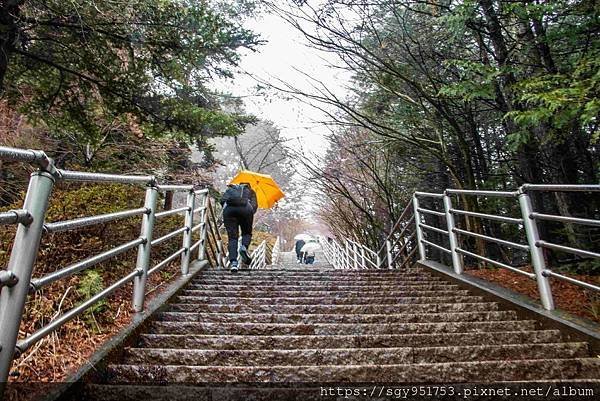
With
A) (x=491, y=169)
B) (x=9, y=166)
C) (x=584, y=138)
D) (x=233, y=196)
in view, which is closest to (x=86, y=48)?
(x=233, y=196)

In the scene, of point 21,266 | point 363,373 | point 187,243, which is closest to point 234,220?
point 187,243

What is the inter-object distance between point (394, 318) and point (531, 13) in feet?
14.2

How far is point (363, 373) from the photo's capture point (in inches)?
78.1

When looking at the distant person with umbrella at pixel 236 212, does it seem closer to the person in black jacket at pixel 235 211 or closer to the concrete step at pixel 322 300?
the person in black jacket at pixel 235 211

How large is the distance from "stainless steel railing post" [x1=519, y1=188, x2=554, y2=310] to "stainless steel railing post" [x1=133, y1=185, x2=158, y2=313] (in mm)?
3309

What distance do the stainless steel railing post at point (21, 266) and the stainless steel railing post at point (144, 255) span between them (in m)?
1.29

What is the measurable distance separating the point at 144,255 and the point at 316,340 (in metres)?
1.53

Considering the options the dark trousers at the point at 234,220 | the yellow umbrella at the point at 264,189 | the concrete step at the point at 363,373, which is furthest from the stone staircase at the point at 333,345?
the yellow umbrella at the point at 264,189

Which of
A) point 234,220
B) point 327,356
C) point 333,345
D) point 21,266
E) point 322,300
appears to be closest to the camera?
point 21,266

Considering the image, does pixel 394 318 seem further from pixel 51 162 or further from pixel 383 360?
pixel 51 162

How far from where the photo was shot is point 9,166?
781 centimetres

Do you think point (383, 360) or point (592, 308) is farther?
point (592, 308)

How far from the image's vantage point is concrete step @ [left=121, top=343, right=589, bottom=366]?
2.15 meters

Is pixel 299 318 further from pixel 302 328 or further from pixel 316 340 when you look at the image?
pixel 316 340
